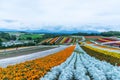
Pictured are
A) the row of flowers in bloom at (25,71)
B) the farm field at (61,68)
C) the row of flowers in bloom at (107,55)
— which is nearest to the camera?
the farm field at (61,68)

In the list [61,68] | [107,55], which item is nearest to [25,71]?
[61,68]

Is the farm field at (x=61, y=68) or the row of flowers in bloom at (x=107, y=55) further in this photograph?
the row of flowers in bloom at (x=107, y=55)

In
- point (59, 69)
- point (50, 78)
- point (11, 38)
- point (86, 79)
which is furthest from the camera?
point (11, 38)

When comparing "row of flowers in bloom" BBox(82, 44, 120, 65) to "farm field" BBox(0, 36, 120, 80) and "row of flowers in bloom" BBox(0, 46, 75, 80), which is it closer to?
"farm field" BBox(0, 36, 120, 80)

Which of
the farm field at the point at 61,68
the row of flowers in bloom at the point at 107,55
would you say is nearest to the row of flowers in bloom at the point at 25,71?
the farm field at the point at 61,68

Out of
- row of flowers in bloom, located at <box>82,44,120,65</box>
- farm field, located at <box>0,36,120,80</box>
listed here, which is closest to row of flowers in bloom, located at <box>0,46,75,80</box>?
farm field, located at <box>0,36,120,80</box>

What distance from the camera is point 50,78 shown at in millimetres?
12516

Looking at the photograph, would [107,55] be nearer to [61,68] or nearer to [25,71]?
[61,68]

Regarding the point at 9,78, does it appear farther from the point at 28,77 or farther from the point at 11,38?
the point at 11,38

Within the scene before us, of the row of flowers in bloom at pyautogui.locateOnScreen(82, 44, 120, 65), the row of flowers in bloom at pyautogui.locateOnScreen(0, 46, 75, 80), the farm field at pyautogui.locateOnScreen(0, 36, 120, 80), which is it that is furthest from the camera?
the row of flowers in bloom at pyautogui.locateOnScreen(82, 44, 120, 65)

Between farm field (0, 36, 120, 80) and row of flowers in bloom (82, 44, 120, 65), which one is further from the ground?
farm field (0, 36, 120, 80)

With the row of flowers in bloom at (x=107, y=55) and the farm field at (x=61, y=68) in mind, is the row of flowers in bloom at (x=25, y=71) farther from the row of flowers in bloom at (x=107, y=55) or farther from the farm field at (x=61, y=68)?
the row of flowers in bloom at (x=107, y=55)

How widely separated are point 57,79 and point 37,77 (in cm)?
99

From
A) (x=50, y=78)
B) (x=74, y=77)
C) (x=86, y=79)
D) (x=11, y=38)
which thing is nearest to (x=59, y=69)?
(x=74, y=77)
